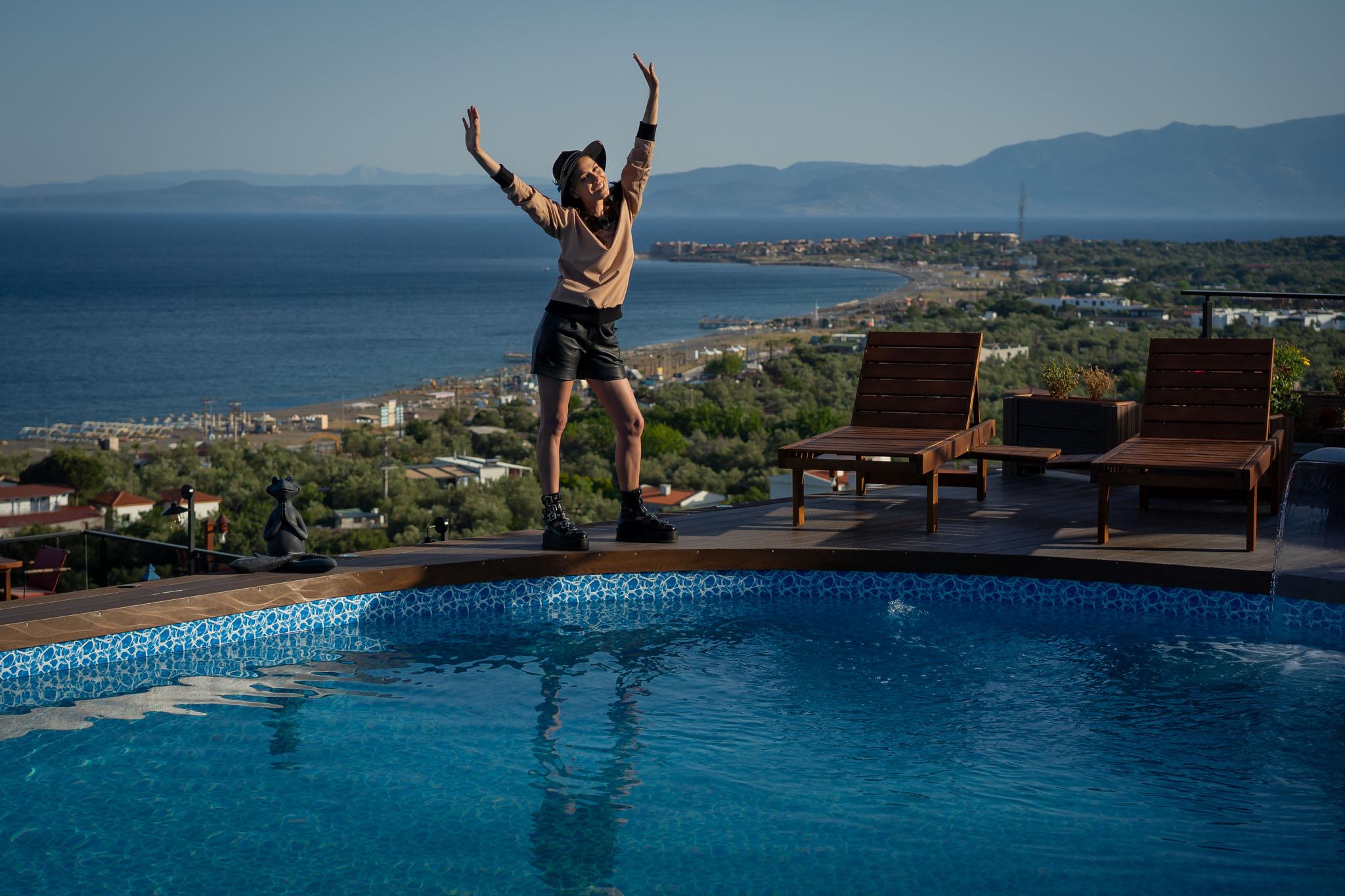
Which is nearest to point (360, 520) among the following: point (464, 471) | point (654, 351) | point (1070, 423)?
point (464, 471)

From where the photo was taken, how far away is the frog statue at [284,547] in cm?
536

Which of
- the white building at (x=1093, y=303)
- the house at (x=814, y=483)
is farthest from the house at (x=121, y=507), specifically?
the white building at (x=1093, y=303)

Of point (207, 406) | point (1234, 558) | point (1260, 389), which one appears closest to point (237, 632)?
point (1234, 558)

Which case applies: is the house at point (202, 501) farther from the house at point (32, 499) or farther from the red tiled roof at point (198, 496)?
the house at point (32, 499)

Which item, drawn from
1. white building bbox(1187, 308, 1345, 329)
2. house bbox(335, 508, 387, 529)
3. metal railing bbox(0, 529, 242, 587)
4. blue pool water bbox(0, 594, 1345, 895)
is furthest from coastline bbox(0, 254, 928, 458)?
blue pool water bbox(0, 594, 1345, 895)

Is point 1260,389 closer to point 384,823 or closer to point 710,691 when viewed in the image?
point 710,691

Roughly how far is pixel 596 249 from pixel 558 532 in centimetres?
126

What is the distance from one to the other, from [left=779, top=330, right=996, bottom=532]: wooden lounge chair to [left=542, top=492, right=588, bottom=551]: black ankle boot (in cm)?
102

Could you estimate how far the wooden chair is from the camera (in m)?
7.31

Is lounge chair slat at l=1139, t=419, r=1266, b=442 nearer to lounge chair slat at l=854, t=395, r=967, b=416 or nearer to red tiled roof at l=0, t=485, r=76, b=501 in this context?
lounge chair slat at l=854, t=395, r=967, b=416

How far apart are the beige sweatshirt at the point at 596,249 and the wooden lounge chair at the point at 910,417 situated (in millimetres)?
1194

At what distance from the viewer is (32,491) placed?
1044 inches

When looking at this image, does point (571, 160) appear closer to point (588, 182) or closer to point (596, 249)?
point (588, 182)

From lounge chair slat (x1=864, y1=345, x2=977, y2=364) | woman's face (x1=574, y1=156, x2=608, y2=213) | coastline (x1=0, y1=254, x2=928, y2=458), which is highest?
woman's face (x1=574, y1=156, x2=608, y2=213)
